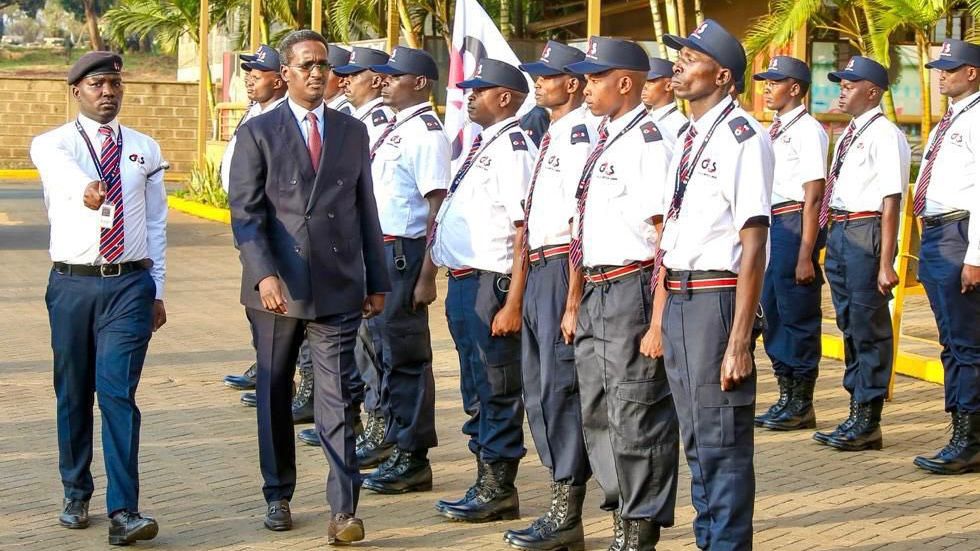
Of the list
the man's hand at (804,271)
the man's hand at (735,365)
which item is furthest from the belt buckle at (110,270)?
the man's hand at (804,271)

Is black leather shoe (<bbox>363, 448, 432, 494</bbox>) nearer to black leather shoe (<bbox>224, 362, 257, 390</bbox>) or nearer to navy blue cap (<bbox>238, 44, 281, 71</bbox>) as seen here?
black leather shoe (<bbox>224, 362, 257, 390</bbox>)

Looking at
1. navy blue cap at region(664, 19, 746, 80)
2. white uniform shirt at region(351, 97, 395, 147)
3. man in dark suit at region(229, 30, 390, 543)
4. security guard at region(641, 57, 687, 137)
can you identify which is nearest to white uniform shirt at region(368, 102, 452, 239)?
white uniform shirt at region(351, 97, 395, 147)

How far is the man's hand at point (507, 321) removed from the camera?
6.45 metres

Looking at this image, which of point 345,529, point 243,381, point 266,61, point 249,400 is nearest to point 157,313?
point 345,529

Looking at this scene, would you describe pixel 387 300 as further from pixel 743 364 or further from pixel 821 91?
pixel 821 91

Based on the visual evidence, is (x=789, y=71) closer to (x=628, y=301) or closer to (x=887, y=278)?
(x=887, y=278)

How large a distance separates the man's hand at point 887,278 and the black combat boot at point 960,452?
2.66 ft

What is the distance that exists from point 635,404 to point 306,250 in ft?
5.22

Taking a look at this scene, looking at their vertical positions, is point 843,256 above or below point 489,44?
below

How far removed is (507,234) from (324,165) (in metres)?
0.93

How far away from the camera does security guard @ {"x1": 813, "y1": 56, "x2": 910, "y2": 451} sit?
817 centimetres

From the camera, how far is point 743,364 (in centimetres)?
510

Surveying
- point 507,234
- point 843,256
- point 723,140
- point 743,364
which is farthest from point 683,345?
point 843,256

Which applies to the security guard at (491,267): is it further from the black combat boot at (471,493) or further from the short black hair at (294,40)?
the short black hair at (294,40)
